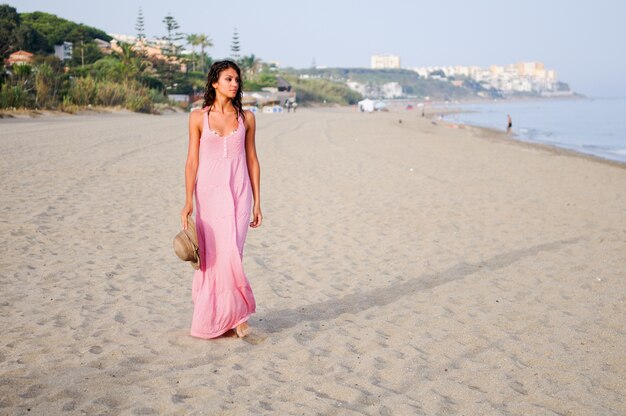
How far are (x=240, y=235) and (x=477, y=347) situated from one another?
158 cm

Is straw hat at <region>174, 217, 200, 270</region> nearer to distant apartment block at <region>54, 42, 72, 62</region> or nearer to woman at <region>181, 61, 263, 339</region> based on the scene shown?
woman at <region>181, 61, 263, 339</region>

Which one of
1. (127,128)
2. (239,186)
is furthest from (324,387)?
(127,128)

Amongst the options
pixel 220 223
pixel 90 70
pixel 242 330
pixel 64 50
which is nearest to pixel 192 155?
pixel 220 223

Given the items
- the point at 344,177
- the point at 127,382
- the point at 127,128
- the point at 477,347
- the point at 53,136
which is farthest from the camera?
the point at 127,128

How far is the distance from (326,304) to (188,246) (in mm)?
1566

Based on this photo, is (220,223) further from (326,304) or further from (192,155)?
(326,304)

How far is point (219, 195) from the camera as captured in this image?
12.2ft

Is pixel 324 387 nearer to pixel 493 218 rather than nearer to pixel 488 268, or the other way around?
pixel 488 268

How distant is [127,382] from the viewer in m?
3.21

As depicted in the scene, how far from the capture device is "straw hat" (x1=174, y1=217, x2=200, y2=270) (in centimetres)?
358

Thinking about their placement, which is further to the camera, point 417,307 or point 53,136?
point 53,136

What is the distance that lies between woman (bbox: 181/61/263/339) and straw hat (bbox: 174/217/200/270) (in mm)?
85

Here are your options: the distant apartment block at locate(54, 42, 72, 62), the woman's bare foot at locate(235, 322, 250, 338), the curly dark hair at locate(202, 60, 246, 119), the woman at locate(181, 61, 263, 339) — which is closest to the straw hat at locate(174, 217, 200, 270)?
the woman at locate(181, 61, 263, 339)

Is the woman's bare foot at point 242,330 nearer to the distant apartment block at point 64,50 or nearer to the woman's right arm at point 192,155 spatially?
the woman's right arm at point 192,155
